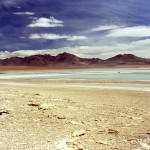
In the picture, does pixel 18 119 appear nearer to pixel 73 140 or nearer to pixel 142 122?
pixel 73 140

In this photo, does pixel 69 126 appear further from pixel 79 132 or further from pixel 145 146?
pixel 145 146

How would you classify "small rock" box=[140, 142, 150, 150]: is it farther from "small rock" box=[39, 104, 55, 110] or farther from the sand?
"small rock" box=[39, 104, 55, 110]

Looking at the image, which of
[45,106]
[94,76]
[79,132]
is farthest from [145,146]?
[94,76]

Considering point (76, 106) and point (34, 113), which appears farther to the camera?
point (76, 106)

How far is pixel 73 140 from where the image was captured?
33.4 ft

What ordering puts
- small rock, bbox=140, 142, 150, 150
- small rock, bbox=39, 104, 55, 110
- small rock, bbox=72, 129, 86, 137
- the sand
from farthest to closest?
small rock, bbox=39, 104, 55, 110 → small rock, bbox=72, 129, 86, 137 → the sand → small rock, bbox=140, 142, 150, 150

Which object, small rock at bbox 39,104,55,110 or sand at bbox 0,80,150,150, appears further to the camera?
small rock at bbox 39,104,55,110

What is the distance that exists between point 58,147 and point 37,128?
2.08 meters

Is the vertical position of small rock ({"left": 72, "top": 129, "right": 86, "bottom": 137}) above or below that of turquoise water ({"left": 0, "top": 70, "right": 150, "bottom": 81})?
above

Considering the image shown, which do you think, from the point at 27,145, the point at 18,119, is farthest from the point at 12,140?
the point at 18,119

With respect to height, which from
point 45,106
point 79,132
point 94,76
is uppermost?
point 45,106

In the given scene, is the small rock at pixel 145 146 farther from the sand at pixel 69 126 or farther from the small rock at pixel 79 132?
the small rock at pixel 79 132

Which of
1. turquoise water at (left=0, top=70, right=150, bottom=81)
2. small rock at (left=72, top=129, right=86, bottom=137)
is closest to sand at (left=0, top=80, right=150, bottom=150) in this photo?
small rock at (left=72, top=129, right=86, bottom=137)

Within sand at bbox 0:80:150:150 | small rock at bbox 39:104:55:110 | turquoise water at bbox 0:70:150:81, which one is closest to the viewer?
sand at bbox 0:80:150:150
